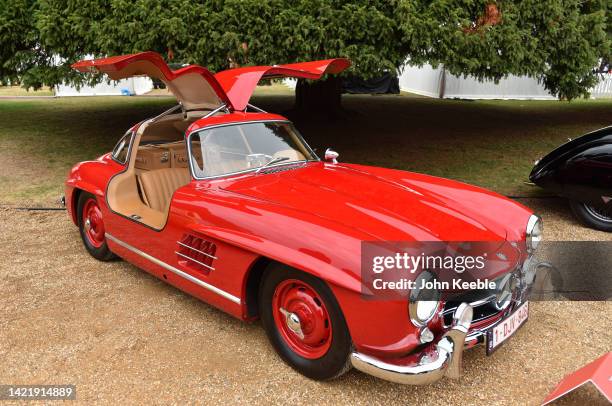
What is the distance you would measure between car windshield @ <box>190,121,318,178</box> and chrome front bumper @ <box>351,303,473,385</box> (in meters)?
1.79

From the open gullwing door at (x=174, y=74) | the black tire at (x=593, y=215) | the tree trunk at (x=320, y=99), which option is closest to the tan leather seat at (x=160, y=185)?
the open gullwing door at (x=174, y=74)

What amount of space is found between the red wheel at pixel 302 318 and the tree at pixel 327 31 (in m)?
3.95

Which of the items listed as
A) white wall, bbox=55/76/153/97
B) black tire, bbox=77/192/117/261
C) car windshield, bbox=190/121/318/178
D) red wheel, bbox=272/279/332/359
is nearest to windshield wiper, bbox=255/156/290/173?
car windshield, bbox=190/121/318/178

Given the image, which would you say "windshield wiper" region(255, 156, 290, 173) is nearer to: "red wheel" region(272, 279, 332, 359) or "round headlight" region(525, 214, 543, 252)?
"red wheel" region(272, 279, 332, 359)

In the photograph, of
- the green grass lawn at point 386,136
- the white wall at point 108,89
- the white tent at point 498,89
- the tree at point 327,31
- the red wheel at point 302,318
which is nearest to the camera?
the red wheel at point 302,318

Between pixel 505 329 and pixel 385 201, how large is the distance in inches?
39.7

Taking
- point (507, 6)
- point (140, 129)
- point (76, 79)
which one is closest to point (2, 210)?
point (76, 79)

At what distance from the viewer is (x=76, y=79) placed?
7285 millimetres

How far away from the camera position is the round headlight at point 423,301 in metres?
2.28

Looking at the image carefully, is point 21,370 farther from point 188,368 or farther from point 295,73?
point 295,73

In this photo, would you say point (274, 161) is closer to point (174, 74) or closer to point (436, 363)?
point (174, 74)

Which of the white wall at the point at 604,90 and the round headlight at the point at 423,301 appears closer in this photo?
the round headlight at the point at 423,301

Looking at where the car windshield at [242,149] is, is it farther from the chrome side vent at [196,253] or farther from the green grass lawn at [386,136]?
the green grass lawn at [386,136]

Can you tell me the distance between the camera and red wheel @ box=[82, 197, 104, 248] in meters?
4.46
